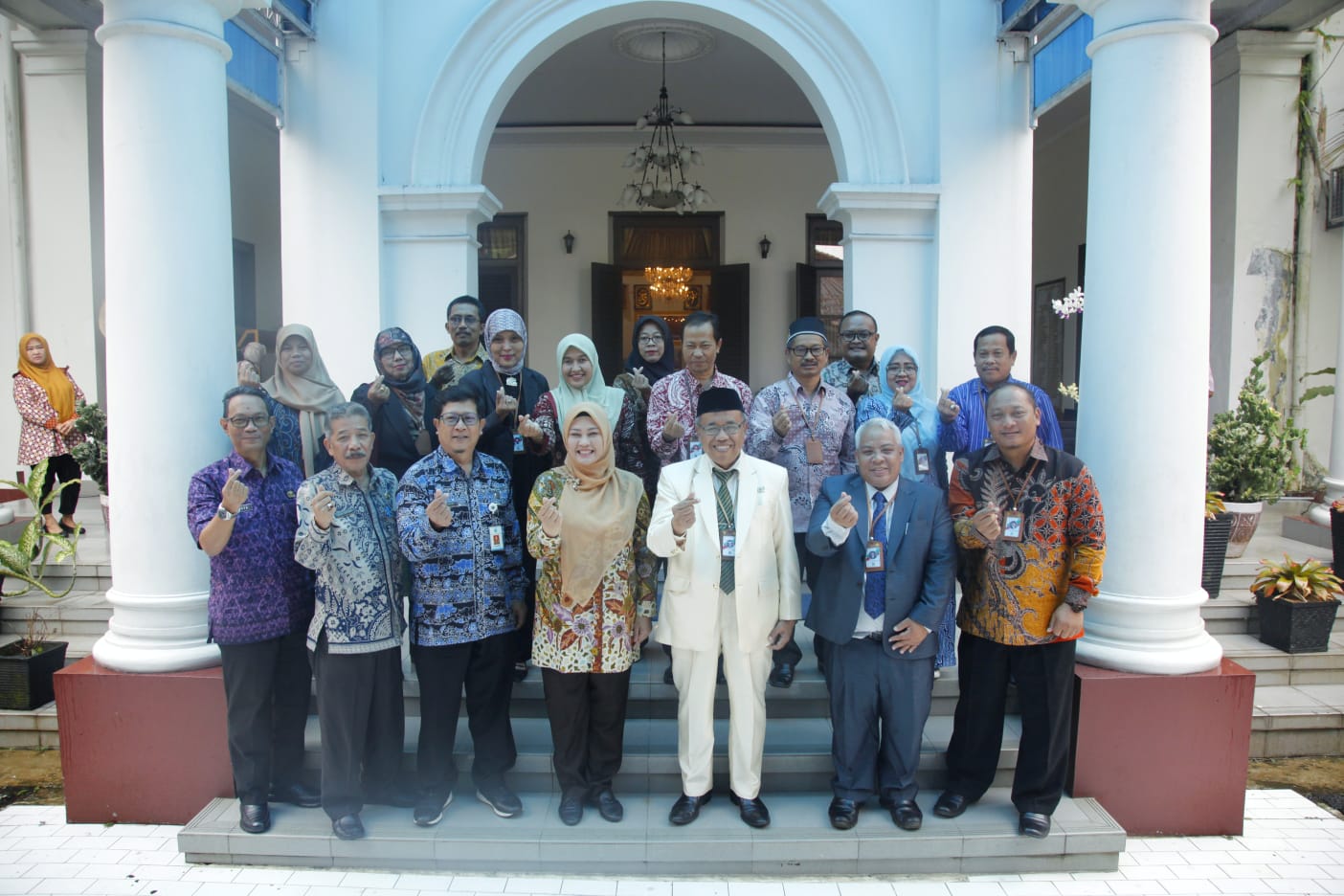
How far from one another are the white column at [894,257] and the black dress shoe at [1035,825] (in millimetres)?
2753

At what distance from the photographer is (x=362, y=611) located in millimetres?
3021

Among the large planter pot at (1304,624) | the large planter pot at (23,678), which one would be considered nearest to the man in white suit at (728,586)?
the large planter pot at (1304,624)

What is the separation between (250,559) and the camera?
3074 mm

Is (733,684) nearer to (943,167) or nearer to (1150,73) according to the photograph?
(1150,73)

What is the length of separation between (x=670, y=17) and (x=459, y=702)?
4.15m

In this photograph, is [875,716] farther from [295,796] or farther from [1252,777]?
[295,796]

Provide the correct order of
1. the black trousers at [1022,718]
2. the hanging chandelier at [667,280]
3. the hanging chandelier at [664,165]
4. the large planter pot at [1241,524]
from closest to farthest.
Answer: the black trousers at [1022,718], the large planter pot at [1241,524], the hanging chandelier at [664,165], the hanging chandelier at [667,280]

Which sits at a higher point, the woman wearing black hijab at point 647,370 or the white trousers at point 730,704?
the woman wearing black hijab at point 647,370

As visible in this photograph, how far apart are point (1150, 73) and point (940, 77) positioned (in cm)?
188

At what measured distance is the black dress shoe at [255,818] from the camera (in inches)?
125

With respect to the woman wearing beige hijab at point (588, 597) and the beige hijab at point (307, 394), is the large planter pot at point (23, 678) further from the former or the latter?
the woman wearing beige hijab at point (588, 597)

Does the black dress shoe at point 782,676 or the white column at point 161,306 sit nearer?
the white column at point 161,306

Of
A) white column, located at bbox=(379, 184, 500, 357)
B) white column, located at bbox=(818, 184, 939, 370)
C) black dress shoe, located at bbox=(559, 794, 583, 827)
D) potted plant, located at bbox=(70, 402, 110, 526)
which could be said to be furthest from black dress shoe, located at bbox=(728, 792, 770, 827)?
potted plant, located at bbox=(70, 402, 110, 526)

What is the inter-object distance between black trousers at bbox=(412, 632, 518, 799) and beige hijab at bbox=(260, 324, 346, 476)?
3.69ft
